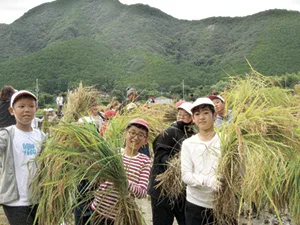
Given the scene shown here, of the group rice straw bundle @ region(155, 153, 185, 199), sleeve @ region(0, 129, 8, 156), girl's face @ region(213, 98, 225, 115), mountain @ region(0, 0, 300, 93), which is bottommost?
rice straw bundle @ region(155, 153, 185, 199)

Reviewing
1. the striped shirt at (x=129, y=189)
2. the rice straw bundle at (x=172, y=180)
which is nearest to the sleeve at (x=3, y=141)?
the striped shirt at (x=129, y=189)

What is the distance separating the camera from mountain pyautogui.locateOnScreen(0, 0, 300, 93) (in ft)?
179

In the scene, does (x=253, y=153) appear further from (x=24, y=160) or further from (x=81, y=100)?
(x=81, y=100)

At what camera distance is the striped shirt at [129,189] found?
7.49 ft

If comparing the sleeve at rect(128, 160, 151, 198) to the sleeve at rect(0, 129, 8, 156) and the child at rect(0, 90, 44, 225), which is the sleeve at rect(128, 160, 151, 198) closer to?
the child at rect(0, 90, 44, 225)

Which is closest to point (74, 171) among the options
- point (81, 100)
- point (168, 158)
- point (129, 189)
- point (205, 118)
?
point (129, 189)

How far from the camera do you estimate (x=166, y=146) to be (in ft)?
10.5

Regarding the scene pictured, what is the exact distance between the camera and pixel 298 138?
2387mm

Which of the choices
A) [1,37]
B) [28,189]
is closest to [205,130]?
[28,189]

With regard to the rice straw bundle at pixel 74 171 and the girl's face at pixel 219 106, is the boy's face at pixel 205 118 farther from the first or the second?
the girl's face at pixel 219 106

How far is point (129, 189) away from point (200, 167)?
0.50 metres

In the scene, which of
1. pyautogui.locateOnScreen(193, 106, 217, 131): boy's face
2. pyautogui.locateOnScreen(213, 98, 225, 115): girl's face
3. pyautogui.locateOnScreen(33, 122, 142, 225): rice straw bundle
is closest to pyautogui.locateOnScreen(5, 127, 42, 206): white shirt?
pyautogui.locateOnScreen(33, 122, 142, 225): rice straw bundle

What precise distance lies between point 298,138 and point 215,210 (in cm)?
71

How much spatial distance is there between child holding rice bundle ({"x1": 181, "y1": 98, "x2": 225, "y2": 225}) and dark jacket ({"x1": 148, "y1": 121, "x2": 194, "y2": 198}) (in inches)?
24.0
